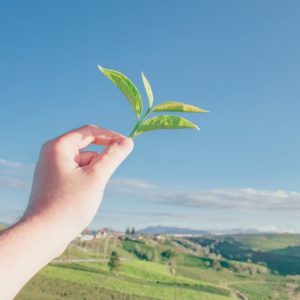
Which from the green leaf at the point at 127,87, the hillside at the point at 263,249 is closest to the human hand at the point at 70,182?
the green leaf at the point at 127,87

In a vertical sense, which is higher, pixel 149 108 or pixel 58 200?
pixel 149 108

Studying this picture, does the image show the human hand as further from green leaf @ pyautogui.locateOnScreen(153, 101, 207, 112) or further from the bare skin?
green leaf @ pyautogui.locateOnScreen(153, 101, 207, 112)

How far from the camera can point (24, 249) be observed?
1.12 m

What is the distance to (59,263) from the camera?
331 ft

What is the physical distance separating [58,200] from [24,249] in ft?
0.53

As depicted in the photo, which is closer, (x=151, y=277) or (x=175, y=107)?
(x=175, y=107)

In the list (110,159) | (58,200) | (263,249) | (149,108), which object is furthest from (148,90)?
(263,249)

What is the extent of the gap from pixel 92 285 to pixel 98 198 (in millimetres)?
93943

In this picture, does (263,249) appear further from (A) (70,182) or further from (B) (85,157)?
(A) (70,182)

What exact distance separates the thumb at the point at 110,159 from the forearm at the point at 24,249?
194 millimetres

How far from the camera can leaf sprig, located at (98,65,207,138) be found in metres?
1.32

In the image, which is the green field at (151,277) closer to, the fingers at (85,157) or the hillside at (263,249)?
the hillside at (263,249)

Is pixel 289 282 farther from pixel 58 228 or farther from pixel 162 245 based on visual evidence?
pixel 58 228

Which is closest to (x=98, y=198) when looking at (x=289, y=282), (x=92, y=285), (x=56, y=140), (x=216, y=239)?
(x=56, y=140)
